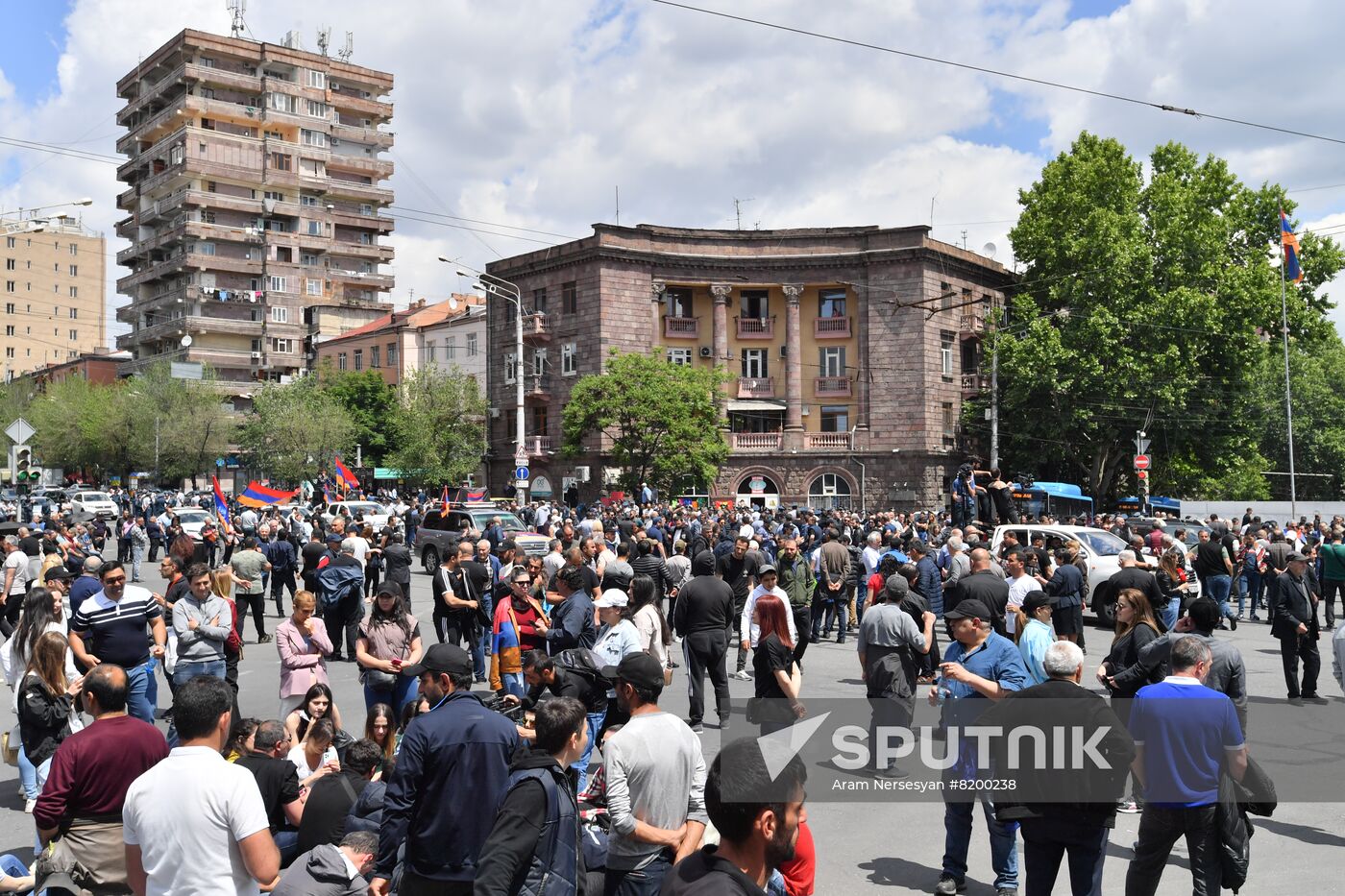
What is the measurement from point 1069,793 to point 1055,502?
37953 mm

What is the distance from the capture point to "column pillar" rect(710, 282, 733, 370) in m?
49.7

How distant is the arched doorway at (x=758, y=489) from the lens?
47781 millimetres

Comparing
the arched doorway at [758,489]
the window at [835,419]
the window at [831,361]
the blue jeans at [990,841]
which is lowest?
the blue jeans at [990,841]

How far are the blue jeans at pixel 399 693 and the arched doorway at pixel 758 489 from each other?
3830cm

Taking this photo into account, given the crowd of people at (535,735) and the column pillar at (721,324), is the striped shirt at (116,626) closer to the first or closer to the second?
the crowd of people at (535,735)

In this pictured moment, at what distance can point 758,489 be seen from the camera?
157 feet

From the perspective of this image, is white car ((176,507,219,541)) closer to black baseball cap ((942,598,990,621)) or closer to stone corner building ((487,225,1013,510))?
stone corner building ((487,225,1013,510))

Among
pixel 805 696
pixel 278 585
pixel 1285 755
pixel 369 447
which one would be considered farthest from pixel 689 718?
pixel 369 447

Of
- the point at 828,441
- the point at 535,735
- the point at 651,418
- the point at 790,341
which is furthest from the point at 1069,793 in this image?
the point at 790,341

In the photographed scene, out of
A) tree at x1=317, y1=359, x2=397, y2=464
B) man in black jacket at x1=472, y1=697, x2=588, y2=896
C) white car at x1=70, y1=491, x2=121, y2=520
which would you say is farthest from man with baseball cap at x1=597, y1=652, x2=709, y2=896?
tree at x1=317, y1=359, x2=397, y2=464

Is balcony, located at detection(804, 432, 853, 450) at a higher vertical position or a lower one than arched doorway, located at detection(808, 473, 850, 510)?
higher

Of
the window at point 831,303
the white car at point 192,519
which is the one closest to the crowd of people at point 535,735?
the white car at point 192,519

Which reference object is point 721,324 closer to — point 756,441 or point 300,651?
point 756,441

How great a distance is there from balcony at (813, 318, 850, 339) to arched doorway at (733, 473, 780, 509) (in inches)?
290
